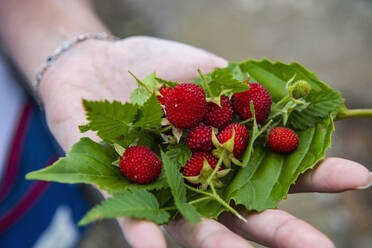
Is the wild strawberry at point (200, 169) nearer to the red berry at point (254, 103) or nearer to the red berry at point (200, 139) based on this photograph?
the red berry at point (200, 139)

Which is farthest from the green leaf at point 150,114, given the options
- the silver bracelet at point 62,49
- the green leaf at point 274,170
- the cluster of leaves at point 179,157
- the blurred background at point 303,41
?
the blurred background at point 303,41

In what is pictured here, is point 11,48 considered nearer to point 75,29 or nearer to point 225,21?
point 75,29

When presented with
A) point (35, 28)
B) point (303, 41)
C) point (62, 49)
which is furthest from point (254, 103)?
point (303, 41)

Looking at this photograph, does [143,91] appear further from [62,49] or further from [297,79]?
[62,49]

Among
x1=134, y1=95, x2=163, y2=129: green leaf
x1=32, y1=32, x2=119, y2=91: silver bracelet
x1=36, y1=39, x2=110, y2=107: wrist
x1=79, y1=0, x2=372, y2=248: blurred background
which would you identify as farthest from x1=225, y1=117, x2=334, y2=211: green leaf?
x1=79, y1=0, x2=372, y2=248: blurred background

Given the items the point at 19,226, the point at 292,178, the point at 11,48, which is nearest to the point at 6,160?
the point at 19,226

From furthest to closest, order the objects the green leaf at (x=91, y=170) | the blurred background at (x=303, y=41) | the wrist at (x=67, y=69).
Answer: the blurred background at (x=303, y=41) < the wrist at (x=67, y=69) < the green leaf at (x=91, y=170)
